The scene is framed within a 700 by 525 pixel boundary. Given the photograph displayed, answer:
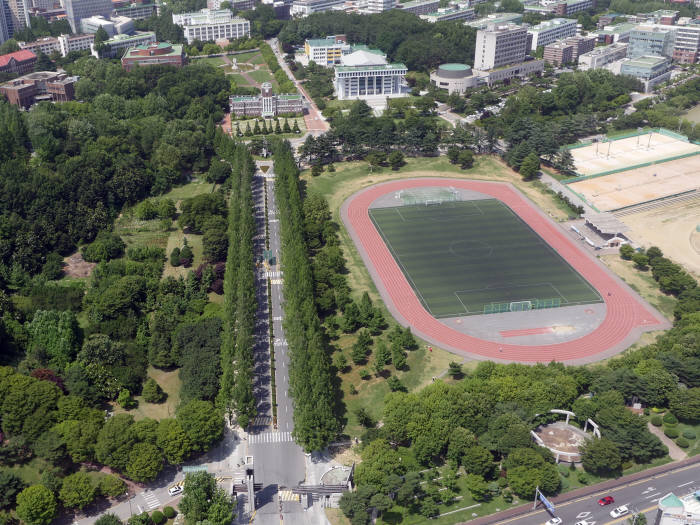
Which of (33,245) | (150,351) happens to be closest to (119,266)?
(33,245)

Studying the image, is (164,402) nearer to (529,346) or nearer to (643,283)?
(529,346)

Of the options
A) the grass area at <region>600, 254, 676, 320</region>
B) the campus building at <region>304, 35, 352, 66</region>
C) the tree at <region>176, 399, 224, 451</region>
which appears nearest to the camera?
the tree at <region>176, 399, 224, 451</region>

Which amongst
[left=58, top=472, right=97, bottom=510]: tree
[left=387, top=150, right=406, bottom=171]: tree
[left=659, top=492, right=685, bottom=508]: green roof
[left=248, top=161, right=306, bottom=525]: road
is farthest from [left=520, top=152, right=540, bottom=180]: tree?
[left=58, top=472, right=97, bottom=510]: tree

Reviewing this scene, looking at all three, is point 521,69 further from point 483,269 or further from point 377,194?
point 483,269

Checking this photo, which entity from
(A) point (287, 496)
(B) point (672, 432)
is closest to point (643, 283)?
(B) point (672, 432)

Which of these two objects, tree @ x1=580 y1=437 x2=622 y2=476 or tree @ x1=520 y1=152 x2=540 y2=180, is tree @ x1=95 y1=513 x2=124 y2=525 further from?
tree @ x1=520 y1=152 x2=540 y2=180

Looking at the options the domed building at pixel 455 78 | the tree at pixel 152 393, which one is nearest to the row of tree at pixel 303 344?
the tree at pixel 152 393
